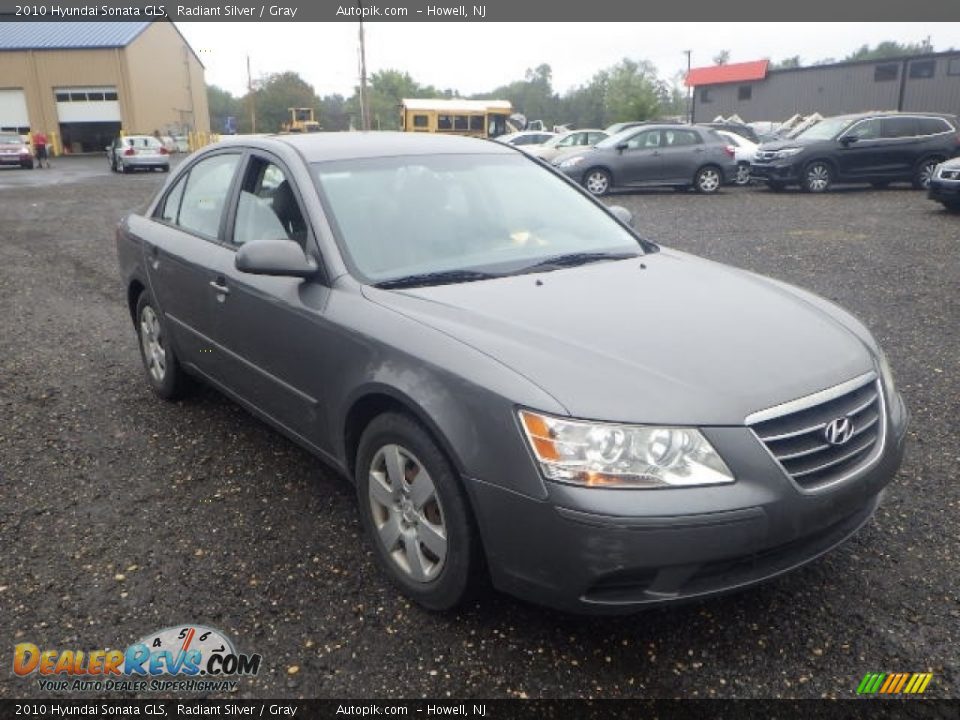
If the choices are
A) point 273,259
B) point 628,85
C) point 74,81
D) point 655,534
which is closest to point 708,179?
point 273,259

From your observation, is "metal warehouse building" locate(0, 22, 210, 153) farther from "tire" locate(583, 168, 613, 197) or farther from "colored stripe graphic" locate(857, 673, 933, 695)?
"colored stripe graphic" locate(857, 673, 933, 695)

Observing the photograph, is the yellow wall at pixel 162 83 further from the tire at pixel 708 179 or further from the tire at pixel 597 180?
the tire at pixel 708 179

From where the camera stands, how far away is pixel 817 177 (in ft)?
55.0

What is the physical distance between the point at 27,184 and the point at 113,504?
23.9 metres

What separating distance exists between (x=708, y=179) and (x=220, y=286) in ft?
50.6

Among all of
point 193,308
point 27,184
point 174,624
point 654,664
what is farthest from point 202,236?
point 27,184

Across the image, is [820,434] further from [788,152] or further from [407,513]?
[788,152]

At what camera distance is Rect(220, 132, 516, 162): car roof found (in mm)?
3689

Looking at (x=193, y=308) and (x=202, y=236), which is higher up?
(x=202, y=236)

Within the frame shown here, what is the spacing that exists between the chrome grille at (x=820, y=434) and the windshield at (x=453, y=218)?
1289mm

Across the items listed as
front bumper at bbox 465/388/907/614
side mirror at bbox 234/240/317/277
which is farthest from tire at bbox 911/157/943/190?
side mirror at bbox 234/240/317/277

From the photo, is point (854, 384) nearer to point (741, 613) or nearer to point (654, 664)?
point (741, 613)

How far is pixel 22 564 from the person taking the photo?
3133mm

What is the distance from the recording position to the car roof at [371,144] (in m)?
3.69
